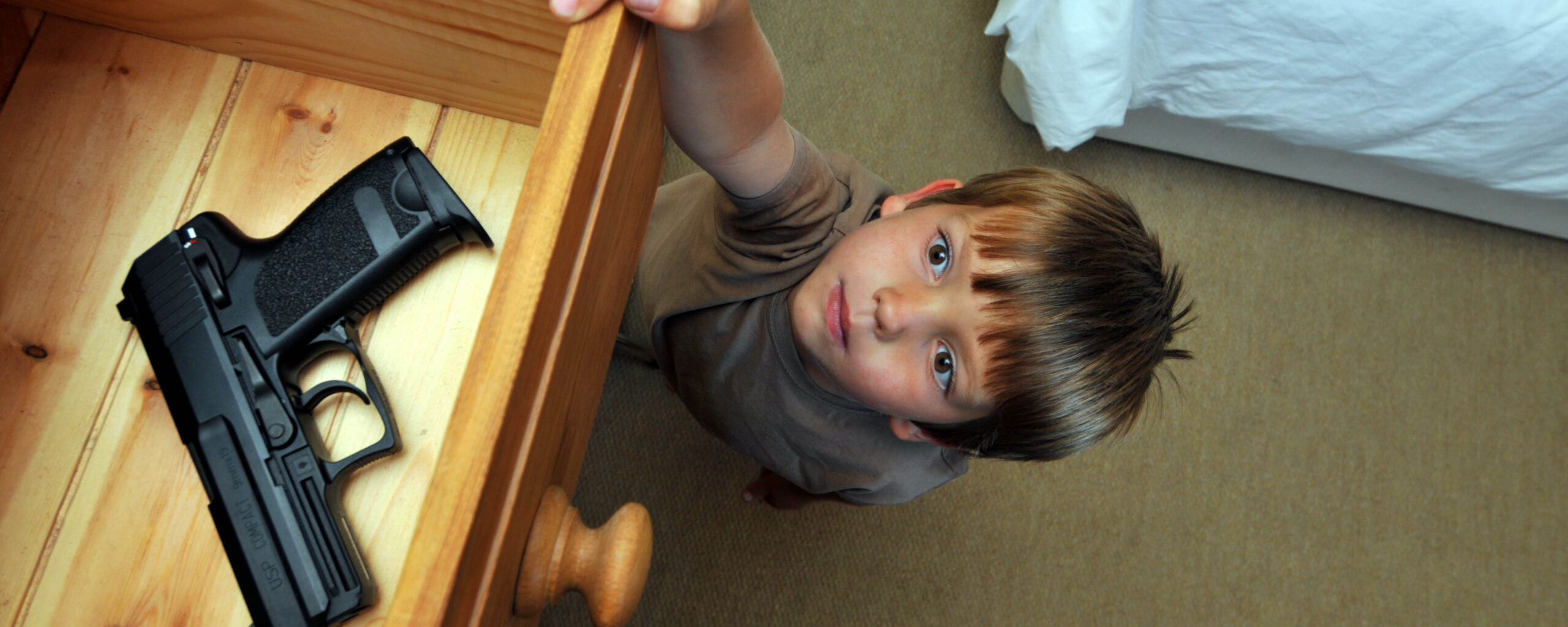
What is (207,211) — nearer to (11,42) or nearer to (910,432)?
(11,42)

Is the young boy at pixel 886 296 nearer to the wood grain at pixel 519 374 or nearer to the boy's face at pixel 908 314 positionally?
the boy's face at pixel 908 314

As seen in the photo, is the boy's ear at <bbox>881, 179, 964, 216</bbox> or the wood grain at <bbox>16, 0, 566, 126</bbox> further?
the boy's ear at <bbox>881, 179, 964, 216</bbox>

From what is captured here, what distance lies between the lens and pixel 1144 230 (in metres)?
0.75

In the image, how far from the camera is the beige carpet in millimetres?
1251

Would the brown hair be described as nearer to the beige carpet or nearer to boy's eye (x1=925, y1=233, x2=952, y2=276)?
boy's eye (x1=925, y1=233, x2=952, y2=276)

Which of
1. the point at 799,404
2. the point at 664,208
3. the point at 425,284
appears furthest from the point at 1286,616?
the point at 425,284

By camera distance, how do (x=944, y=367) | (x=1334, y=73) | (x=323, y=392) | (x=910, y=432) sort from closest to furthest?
(x=323, y=392), (x=944, y=367), (x=910, y=432), (x=1334, y=73)

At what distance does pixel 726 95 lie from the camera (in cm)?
58

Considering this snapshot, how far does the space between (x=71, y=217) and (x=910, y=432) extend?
683 millimetres

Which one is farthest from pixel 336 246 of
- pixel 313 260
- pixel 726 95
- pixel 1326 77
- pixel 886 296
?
pixel 1326 77

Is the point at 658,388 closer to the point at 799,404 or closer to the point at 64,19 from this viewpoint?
the point at 799,404

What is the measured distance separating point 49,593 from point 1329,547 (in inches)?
64.5

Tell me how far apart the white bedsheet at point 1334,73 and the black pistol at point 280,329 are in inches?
35.4

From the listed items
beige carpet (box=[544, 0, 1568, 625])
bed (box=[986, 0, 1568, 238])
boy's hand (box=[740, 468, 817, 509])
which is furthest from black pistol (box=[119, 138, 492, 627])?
bed (box=[986, 0, 1568, 238])
